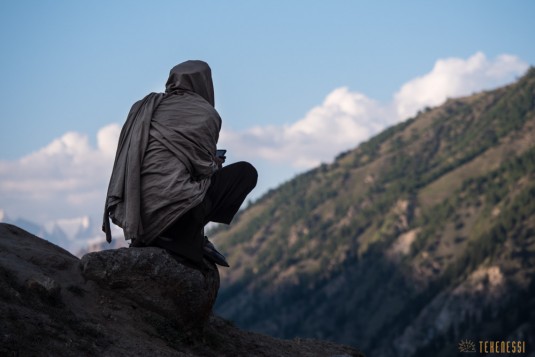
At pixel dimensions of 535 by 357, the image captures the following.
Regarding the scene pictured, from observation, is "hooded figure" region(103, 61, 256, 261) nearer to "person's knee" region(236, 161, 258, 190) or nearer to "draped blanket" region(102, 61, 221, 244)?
"draped blanket" region(102, 61, 221, 244)

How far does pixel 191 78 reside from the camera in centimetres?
1264

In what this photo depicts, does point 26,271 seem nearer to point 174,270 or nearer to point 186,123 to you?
point 174,270

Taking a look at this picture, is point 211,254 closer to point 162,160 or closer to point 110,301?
point 162,160

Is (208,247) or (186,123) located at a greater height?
(186,123)

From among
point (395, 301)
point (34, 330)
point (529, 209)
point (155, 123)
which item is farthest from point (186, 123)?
point (395, 301)

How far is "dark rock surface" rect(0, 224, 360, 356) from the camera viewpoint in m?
10.2

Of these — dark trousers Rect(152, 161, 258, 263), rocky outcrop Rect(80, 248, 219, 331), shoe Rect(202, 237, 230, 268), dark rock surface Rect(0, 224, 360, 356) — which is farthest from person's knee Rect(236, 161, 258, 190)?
rocky outcrop Rect(80, 248, 219, 331)

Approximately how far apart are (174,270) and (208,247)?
87 cm

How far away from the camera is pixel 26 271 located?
11141mm

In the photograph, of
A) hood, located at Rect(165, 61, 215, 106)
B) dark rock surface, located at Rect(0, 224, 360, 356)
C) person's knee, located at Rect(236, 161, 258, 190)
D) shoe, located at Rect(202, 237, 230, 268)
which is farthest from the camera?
hood, located at Rect(165, 61, 215, 106)

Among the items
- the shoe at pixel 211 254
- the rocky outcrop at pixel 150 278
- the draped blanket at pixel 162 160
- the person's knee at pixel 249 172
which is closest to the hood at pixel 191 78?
the draped blanket at pixel 162 160

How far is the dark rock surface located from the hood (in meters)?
2.32

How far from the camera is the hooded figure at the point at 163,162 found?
11930mm

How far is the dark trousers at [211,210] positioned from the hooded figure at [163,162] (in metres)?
0.06
